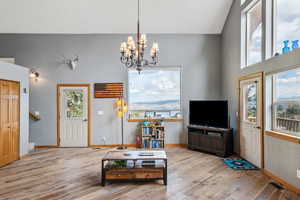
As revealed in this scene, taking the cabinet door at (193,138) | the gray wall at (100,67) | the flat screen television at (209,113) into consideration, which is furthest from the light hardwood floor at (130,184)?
the gray wall at (100,67)

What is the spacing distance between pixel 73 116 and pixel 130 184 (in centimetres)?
349

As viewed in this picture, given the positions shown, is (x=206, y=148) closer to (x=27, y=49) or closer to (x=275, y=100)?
(x=275, y=100)

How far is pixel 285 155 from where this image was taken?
3211mm

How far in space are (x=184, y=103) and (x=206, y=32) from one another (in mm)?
2354

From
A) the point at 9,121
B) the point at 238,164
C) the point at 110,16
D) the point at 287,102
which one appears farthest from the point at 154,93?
the point at 9,121

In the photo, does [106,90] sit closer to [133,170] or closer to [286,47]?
[133,170]

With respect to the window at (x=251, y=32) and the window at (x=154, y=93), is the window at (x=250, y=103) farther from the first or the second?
the window at (x=154, y=93)

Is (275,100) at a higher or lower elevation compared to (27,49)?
lower

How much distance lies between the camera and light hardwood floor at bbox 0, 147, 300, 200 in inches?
115

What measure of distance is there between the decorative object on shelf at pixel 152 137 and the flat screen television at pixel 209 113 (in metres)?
0.99

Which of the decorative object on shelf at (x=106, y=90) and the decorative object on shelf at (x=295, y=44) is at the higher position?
the decorative object on shelf at (x=295, y=44)

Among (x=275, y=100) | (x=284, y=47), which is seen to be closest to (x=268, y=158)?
(x=275, y=100)

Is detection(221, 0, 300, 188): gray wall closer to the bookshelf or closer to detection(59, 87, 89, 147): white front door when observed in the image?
the bookshelf

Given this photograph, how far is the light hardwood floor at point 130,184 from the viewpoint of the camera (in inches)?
115
